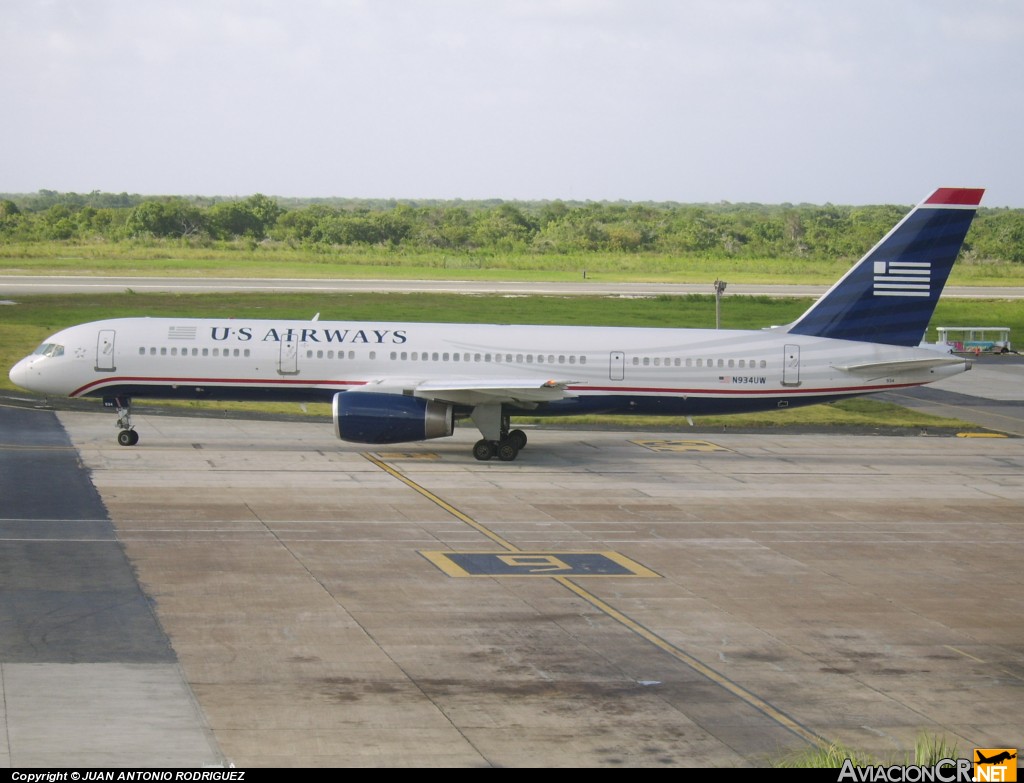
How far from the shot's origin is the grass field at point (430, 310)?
76.1 m

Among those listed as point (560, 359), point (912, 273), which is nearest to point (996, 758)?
point (560, 359)

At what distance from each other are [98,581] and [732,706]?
12968 mm

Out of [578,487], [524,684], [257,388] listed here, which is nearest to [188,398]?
[257,388]

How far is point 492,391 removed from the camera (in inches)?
1574

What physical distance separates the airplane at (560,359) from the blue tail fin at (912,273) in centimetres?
3

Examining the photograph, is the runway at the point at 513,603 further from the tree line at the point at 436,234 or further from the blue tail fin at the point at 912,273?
the tree line at the point at 436,234

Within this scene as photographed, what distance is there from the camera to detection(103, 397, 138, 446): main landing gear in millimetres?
41531

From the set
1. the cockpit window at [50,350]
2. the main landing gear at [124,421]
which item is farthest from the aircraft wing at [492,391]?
the cockpit window at [50,350]

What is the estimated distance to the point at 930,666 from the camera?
22.2 meters

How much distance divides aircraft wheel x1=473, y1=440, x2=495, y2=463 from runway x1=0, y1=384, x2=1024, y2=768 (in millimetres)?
301

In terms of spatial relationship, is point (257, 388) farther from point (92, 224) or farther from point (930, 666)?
point (92, 224)

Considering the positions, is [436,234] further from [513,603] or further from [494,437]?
[513,603]

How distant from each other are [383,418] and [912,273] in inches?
693

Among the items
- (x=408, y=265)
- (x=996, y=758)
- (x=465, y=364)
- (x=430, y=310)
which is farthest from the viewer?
(x=408, y=265)
